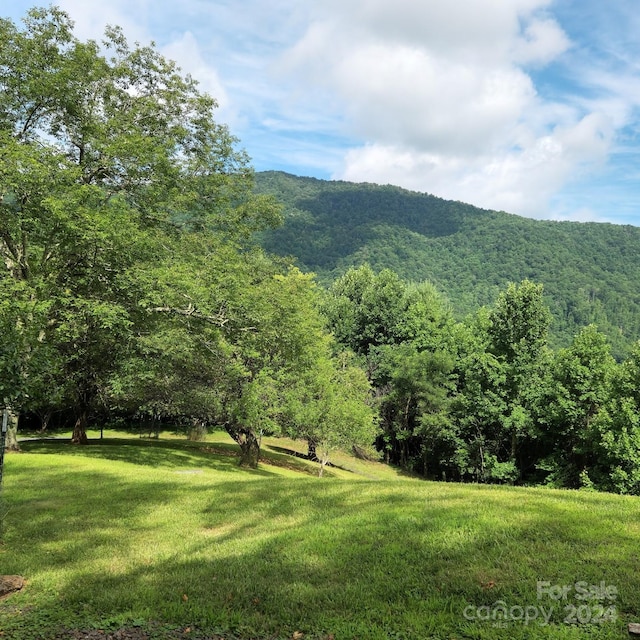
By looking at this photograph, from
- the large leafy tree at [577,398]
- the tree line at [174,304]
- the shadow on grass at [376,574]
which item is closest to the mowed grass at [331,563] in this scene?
the shadow on grass at [376,574]

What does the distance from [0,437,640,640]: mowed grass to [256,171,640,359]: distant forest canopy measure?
9333cm

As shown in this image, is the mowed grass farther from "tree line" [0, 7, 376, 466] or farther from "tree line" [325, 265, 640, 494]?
"tree line" [325, 265, 640, 494]

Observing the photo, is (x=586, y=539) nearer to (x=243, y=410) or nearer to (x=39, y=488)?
(x=39, y=488)

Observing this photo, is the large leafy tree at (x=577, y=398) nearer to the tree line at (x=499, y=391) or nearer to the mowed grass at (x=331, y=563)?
the tree line at (x=499, y=391)

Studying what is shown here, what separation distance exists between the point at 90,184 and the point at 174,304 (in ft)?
18.2

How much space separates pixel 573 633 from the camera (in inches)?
190

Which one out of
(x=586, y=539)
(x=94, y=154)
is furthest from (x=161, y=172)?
(x=586, y=539)


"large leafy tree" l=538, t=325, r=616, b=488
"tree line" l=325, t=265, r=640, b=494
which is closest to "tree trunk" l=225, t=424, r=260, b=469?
"tree line" l=325, t=265, r=640, b=494

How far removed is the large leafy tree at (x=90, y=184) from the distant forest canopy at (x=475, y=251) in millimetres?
79016

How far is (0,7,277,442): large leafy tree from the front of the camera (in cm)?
1625

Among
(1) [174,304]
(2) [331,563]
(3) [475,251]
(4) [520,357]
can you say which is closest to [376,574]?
(2) [331,563]

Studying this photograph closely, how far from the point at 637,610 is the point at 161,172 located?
20293 millimetres

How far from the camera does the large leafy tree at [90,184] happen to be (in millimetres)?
16250

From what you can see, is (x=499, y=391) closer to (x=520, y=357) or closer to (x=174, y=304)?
(x=520, y=357)
